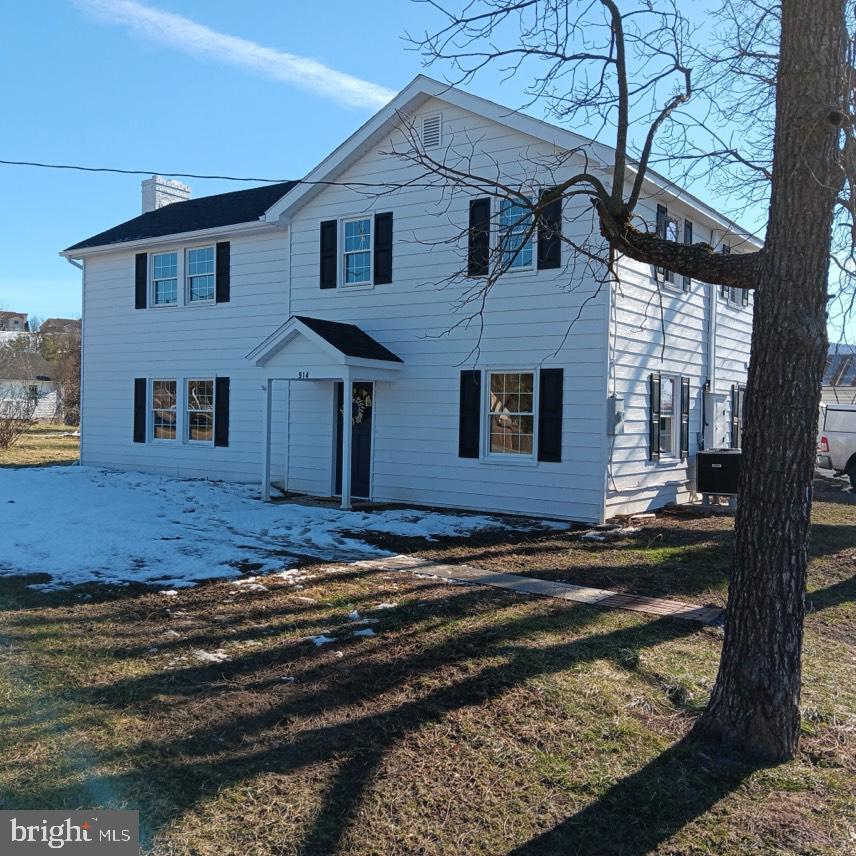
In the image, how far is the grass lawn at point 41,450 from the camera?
2020 centimetres

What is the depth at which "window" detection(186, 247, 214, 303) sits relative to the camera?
17.0 m

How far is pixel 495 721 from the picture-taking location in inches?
183

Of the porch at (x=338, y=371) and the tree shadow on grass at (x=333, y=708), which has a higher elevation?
the porch at (x=338, y=371)

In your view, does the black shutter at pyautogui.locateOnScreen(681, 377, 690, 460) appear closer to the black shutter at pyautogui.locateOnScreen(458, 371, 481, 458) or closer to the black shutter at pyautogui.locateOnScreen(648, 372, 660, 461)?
the black shutter at pyautogui.locateOnScreen(648, 372, 660, 461)

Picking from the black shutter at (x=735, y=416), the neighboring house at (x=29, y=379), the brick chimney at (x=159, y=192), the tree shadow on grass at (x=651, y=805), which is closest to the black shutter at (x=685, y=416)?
the black shutter at (x=735, y=416)

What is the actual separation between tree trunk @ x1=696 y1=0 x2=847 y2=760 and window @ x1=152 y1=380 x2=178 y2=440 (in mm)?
15063

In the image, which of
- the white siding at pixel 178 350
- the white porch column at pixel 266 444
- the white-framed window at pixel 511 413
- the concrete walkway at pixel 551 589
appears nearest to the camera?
the concrete walkway at pixel 551 589

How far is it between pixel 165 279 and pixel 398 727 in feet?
50.2

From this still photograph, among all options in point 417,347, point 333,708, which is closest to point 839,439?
point 417,347

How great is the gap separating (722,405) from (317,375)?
920 centimetres

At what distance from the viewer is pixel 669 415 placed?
49.1 feet

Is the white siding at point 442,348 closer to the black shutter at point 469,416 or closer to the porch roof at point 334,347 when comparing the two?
the black shutter at point 469,416

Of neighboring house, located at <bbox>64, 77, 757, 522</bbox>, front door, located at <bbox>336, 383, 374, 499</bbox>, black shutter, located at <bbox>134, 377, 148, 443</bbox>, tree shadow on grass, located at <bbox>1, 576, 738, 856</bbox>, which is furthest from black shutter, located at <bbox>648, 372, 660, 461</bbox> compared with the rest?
black shutter, located at <bbox>134, 377, 148, 443</bbox>

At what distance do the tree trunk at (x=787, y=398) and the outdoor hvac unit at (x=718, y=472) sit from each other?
403 inches
